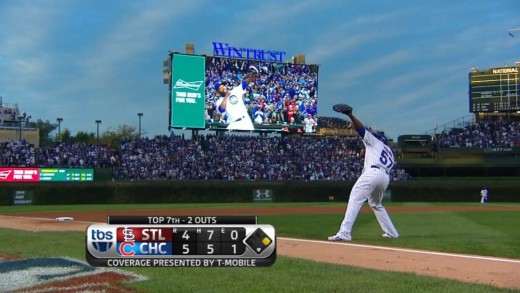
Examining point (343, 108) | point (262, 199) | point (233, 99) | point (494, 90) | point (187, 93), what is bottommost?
point (262, 199)

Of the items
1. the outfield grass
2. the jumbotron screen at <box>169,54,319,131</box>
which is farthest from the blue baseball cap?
the outfield grass

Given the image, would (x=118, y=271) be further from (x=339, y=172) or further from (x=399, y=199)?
(x=339, y=172)

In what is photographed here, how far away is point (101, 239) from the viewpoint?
344 cm

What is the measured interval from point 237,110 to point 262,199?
802 cm

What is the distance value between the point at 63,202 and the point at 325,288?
2946cm

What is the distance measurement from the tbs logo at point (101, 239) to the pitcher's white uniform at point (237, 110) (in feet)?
115

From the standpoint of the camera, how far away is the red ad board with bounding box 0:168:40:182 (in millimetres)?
32594

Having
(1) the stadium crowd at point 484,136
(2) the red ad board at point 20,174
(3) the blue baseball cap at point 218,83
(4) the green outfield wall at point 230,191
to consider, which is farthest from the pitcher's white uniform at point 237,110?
(1) the stadium crowd at point 484,136

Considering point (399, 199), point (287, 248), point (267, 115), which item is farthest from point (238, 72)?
point (287, 248)

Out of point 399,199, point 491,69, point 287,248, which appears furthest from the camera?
point 491,69

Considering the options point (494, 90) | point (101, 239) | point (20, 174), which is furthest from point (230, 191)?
point (494, 90)

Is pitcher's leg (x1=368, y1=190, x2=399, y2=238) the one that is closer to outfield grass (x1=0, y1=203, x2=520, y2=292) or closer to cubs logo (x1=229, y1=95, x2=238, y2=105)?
outfield grass (x1=0, y1=203, x2=520, y2=292)

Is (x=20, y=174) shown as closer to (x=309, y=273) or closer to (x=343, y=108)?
(x=343, y=108)

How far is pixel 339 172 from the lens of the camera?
39438mm
